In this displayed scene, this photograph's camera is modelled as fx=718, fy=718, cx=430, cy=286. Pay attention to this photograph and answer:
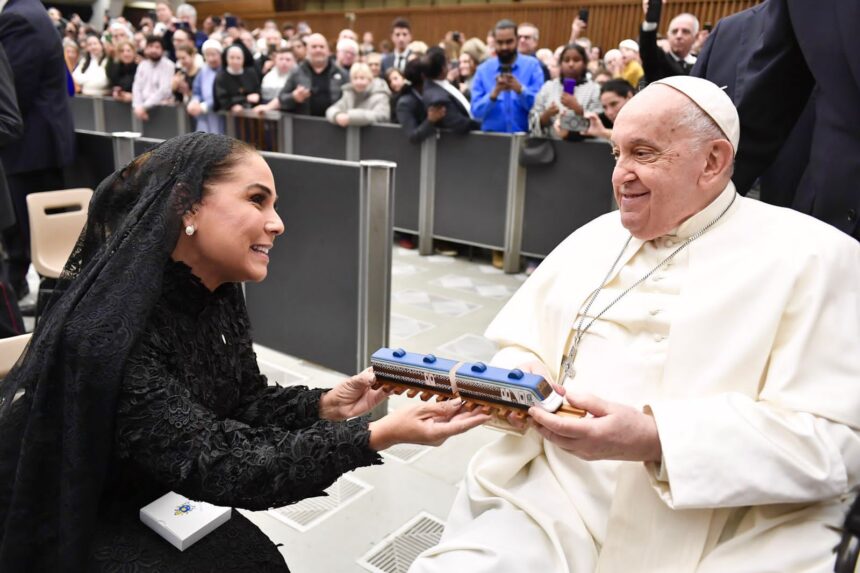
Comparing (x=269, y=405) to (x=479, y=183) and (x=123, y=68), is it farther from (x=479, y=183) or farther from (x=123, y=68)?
(x=123, y=68)

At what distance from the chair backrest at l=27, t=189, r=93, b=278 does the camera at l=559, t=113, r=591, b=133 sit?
3.54 meters

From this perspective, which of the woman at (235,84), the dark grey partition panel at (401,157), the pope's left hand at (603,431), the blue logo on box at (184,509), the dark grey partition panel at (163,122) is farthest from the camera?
the dark grey partition panel at (163,122)

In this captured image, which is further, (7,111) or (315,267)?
(315,267)

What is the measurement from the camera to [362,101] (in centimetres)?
725

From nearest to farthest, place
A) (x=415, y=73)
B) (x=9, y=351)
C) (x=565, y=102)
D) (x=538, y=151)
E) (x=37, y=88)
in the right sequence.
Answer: (x=9, y=351), (x=37, y=88), (x=565, y=102), (x=538, y=151), (x=415, y=73)

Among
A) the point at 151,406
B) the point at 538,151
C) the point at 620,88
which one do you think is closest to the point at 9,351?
the point at 151,406

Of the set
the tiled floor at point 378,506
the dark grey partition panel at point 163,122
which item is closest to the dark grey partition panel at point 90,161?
the tiled floor at point 378,506

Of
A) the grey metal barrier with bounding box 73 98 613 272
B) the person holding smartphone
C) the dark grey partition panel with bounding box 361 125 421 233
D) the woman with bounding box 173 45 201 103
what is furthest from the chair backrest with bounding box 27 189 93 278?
the woman with bounding box 173 45 201 103

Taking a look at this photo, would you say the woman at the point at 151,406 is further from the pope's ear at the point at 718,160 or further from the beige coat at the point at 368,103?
the beige coat at the point at 368,103

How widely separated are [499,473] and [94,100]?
1000cm

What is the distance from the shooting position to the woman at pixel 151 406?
143 cm

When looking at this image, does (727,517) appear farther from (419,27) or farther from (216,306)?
(419,27)

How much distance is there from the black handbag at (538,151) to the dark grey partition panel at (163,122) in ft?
16.2

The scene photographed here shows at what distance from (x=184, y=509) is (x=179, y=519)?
3 centimetres
